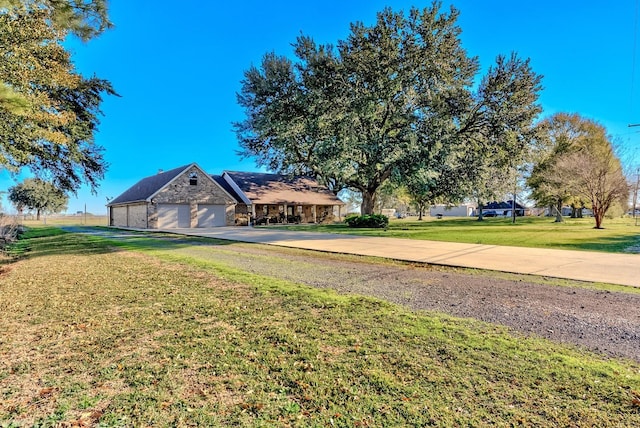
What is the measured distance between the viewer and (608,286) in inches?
250

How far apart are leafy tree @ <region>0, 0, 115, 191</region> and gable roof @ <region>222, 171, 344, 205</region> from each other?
2135 cm

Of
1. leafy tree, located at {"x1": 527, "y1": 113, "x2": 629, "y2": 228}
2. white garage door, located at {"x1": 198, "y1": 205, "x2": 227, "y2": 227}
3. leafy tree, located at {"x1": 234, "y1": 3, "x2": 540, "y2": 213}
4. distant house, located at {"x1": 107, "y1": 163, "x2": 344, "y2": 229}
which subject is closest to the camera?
leafy tree, located at {"x1": 234, "y1": 3, "x2": 540, "y2": 213}

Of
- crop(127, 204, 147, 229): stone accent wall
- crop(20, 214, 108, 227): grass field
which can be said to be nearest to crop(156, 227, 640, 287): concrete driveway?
crop(127, 204, 147, 229): stone accent wall

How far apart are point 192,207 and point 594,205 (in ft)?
101

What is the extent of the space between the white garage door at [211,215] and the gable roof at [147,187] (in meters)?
3.53

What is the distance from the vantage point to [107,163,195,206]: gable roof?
96.8 feet

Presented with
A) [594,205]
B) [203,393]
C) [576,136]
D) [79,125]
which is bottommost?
[203,393]

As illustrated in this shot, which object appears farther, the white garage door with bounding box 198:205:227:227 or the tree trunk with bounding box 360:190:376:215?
the white garage door with bounding box 198:205:227:227

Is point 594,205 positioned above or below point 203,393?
above

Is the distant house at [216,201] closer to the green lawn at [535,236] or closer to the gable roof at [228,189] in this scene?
the gable roof at [228,189]

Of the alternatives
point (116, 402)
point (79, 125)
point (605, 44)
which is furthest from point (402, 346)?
point (605, 44)

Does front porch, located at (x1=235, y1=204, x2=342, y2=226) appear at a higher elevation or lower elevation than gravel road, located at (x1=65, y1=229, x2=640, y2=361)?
higher

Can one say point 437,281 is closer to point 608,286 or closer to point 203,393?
point 608,286

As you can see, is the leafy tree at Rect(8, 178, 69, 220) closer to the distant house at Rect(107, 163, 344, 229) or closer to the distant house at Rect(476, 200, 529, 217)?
the distant house at Rect(107, 163, 344, 229)
